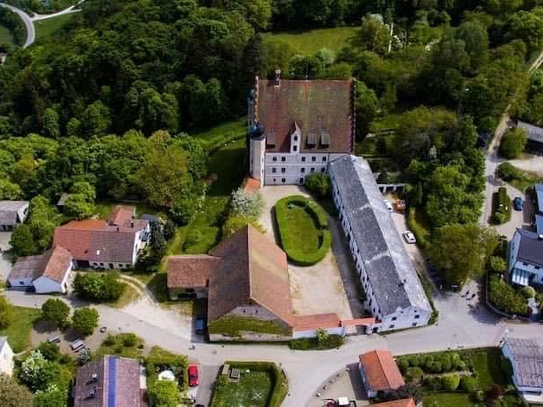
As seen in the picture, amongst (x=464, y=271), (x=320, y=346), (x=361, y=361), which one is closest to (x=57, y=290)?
A: (x=320, y=346)

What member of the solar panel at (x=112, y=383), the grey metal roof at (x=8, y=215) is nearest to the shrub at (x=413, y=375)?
the solar panel at (x=112, y=383)

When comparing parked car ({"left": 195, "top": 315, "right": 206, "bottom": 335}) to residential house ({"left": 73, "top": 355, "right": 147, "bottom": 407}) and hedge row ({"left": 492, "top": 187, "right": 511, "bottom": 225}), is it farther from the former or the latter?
hedge row ({"left": 492, "top": 187, "right": 511, "bottom": 225})

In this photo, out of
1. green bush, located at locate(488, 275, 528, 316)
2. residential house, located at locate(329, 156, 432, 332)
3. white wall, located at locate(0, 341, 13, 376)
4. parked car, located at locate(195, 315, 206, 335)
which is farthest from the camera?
green bush, located at locate(488, 275, 528, 316)

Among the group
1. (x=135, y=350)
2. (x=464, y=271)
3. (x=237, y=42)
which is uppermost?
(x=237, y=42)

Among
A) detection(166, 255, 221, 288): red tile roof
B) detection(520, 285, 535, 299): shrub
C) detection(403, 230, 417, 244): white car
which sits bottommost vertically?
detection(520, 285, 535, 299): shrub

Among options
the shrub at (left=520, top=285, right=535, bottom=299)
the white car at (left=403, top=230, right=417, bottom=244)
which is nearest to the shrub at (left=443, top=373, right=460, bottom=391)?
the shrub at (left=520, top=285, right=535, bottom=299)

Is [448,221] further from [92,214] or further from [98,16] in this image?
Answer: [98,16]

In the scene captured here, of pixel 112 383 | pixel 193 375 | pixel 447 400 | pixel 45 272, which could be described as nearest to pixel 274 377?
pixel 193 375
